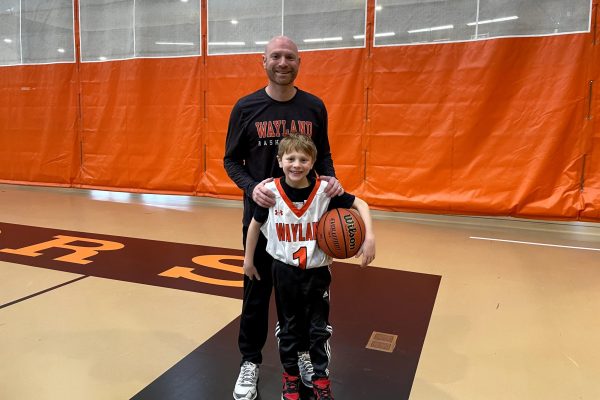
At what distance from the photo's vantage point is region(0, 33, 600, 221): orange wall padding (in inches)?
199

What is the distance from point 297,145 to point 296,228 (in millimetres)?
328

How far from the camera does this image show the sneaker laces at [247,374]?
6.18ft

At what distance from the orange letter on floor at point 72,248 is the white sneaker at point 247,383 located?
7.83 feet

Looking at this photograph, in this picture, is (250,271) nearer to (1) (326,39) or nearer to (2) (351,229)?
(2) (351,229)

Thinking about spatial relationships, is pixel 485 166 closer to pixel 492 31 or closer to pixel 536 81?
pixel 536 81

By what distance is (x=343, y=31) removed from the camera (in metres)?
5.76

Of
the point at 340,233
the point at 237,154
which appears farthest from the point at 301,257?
the point at 237,154

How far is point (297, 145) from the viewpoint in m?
1.70

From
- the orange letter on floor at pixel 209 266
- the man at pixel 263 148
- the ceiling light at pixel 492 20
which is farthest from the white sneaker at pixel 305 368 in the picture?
the ceiling light at pixel 492 20

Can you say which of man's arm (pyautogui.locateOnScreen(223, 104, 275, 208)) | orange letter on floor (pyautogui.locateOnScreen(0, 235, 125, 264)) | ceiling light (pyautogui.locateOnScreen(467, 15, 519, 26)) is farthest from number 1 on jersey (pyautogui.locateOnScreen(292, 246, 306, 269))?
ceiling light (pyautogui.locateOnScreen(467, 15, 519, 26))

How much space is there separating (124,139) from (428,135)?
4610 millimetres

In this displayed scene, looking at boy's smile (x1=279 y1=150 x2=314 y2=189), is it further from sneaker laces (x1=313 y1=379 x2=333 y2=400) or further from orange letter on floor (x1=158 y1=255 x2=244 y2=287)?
orange letter on floor (x1=158 y1=255 x2=244 y2=287)

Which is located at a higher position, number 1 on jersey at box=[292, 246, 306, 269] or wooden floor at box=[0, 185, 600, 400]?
number 1 on jersey at box=[292, 246, 306, 269]

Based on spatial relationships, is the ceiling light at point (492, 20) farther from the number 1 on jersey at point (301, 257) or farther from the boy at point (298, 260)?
the number 1 on jersey at point (301, 257)
